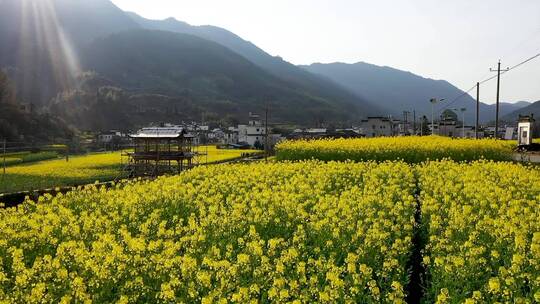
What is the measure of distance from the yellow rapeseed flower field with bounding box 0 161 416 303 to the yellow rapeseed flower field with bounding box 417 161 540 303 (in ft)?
2.02

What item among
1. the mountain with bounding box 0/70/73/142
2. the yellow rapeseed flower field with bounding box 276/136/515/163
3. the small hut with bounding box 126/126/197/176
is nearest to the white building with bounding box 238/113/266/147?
the mountain with bounding box 0/70/73/142

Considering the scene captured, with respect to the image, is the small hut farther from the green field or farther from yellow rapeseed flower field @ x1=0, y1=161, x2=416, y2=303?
yellow rapeseed flower field @ x1=0, y1=161, x2=416, y2=303

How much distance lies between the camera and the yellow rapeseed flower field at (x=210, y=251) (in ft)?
23.6

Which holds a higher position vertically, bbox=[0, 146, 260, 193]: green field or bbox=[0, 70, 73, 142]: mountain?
bbox=[0, 70, 73, 142]: mountain

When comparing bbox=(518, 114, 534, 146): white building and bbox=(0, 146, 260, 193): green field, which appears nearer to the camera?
bbox=(0, 146, 260, 193): green field

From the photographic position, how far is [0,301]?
22.2ft

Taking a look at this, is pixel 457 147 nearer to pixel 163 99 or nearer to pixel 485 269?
pixel 485 269

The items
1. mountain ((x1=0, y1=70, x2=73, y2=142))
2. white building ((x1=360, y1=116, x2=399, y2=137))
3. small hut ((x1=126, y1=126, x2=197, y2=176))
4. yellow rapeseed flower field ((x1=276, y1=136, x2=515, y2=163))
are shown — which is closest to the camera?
yellow rapeseed flower field ((x1=276, y1=136, x2=515, y2=163))

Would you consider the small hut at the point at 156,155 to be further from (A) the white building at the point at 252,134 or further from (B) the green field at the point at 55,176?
(A) the white building at the point at 252,134

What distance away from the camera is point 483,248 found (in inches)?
340

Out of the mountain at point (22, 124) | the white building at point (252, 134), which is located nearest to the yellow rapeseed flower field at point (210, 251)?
the mountain at point (22, 124)

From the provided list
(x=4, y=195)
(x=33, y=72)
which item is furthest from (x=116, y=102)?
(x=4, y=195)

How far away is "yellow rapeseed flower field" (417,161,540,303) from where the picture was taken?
297 inches

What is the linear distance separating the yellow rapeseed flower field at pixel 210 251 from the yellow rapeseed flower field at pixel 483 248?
615mm
